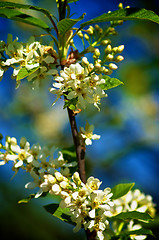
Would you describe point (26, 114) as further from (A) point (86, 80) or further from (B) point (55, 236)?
(A) point (86, 80)

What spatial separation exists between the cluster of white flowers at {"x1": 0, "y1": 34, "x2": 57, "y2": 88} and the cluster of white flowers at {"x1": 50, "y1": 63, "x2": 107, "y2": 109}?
78mm

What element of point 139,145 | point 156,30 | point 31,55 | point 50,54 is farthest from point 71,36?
point 156,30

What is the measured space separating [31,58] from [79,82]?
29 cm

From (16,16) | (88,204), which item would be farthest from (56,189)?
(16,16)

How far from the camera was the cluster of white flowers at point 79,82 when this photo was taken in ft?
4.60

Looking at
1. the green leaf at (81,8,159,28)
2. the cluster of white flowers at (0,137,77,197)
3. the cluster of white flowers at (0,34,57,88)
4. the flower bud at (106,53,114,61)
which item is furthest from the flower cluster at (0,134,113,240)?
the green leaf at (81,8,159,28)

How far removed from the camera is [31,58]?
1474 mm

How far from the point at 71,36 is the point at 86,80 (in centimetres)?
36

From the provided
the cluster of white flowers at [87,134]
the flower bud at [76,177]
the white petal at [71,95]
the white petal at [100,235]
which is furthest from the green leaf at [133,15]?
the white petal at [100,235]

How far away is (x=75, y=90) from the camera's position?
4.66ft

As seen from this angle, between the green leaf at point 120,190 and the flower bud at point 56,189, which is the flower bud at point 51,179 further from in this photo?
the green leaf at point 120,190

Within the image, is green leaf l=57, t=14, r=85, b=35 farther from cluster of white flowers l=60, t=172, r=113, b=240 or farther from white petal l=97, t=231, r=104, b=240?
white petal l=97, t=231, r=104, b=240

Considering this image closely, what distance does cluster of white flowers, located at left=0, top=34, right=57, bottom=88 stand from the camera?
4.75 feet

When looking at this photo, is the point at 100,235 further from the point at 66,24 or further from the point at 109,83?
the point at 66,24
